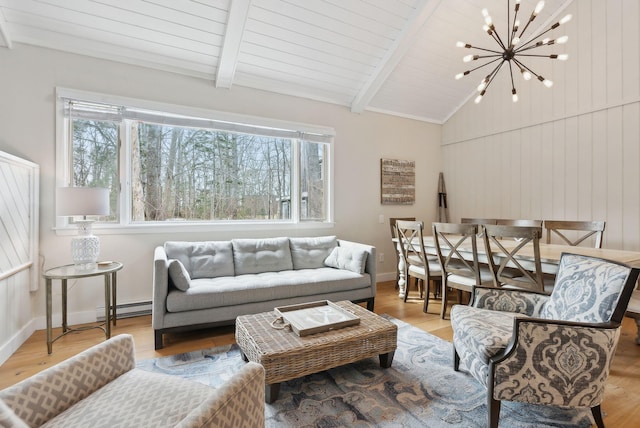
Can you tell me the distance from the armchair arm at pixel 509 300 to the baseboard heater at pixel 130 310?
3041 mm

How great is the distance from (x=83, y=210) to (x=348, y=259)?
94.7 inches

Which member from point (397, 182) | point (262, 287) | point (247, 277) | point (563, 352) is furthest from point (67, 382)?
point (397, 182)

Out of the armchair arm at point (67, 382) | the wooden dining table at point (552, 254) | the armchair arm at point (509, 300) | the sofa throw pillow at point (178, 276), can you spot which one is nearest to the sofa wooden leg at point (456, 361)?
the armchair arm at point (509, 300)

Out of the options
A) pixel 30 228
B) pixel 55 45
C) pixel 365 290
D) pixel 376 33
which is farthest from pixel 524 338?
pixel 55 45

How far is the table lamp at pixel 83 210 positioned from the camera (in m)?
2.43

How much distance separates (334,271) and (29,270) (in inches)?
106

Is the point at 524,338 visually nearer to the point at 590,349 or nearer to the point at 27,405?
the point at 590,349

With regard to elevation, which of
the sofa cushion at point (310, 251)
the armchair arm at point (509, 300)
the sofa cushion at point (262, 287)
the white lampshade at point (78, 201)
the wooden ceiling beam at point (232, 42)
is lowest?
the sofa cushion at point (262, 287)

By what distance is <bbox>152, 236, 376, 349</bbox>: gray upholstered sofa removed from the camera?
2.46 m

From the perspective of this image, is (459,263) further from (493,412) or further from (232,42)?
(232,42)

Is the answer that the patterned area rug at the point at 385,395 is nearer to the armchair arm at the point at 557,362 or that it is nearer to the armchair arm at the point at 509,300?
the armchair arm at the point at 557,362

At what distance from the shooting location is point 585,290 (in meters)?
1.64

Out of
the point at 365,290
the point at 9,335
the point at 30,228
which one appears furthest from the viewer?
the point at 365,290

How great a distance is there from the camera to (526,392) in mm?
1479
